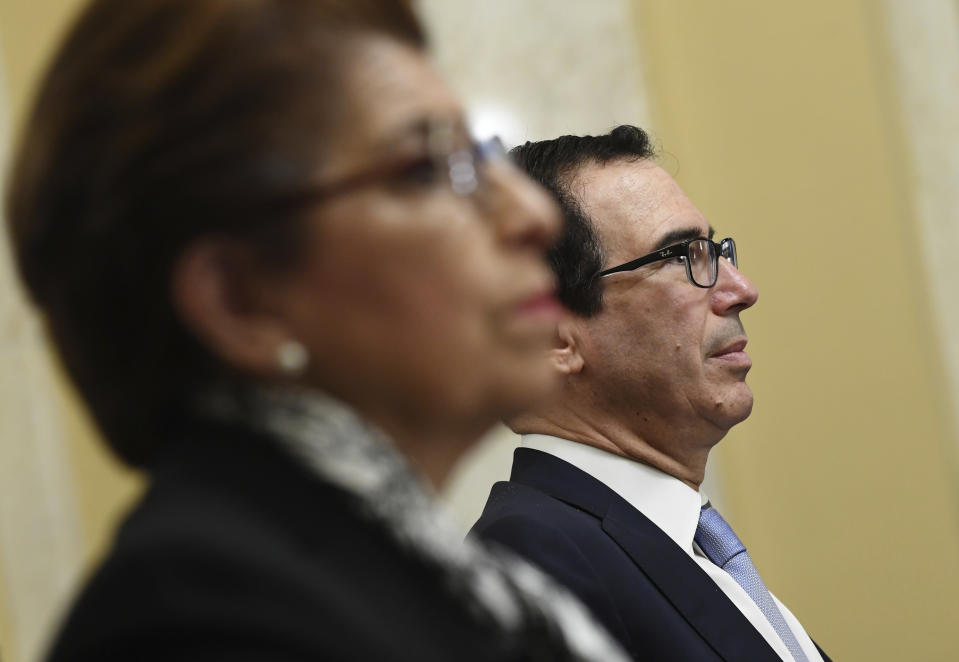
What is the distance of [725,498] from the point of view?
177 inches

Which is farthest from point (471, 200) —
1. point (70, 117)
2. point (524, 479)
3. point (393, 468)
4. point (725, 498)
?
point (725, 498)

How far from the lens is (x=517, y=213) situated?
116cm

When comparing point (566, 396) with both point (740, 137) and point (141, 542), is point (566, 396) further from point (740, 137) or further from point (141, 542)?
point (740, 137)

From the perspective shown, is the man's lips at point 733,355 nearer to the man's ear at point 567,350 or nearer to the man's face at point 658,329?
the man's face at point 658,329

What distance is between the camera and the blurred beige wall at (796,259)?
4383mm

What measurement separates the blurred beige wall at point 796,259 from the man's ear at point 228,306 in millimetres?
3280

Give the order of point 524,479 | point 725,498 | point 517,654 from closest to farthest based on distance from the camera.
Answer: point 517,654 < point 524,479 < point 725,498

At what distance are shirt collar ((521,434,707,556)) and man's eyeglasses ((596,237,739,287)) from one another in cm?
38

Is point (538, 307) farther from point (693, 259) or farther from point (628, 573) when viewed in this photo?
point (693, 259)

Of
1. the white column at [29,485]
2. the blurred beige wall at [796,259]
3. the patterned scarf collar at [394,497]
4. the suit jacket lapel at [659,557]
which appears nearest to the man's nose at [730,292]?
the suit jacket lapel at [659,557]

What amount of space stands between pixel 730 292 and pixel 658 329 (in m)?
0.20

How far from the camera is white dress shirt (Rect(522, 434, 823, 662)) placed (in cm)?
224

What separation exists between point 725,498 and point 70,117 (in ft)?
12.4

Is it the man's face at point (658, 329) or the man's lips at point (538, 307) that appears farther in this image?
the man's face at point (658, 329)
